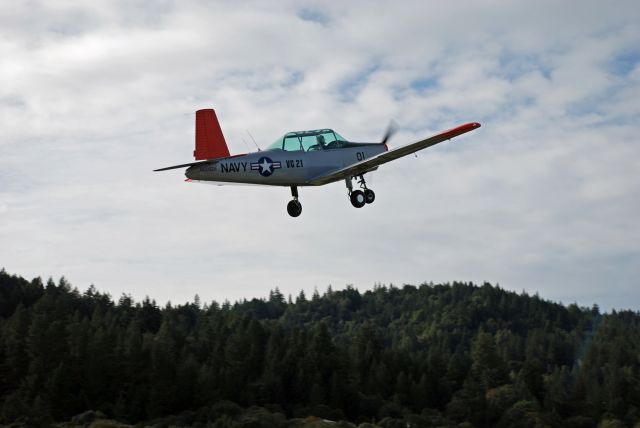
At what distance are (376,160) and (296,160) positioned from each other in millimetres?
2939

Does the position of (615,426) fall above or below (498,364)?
below

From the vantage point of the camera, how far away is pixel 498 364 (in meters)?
168

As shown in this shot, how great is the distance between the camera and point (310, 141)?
36.2 m

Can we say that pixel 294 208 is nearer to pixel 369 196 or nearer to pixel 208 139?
pixel 369 196

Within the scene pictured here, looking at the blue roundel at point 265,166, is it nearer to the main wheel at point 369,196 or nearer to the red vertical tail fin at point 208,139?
the red vertical tail fin at point 208,139

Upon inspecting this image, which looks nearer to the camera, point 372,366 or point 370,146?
point 370,146

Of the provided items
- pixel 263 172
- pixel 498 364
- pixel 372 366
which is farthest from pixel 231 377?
pixel 263 172

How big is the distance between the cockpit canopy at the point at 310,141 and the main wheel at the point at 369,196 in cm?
196

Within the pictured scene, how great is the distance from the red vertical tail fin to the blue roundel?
3.50 feet

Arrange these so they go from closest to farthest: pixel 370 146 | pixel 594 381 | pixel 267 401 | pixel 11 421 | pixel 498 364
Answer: pixel 370 146, pixel 11 421, pixel 267 401, pixel 498 364, pixel 594 381

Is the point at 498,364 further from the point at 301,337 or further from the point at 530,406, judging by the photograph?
the point at 301,337

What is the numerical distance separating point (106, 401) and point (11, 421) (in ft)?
62.0

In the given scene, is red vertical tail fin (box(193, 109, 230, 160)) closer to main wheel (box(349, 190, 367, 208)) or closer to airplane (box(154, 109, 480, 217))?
airplane (box(154, 109, 480, 217))

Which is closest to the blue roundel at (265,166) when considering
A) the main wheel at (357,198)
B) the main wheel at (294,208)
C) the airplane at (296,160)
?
the airplane at (296,160)
